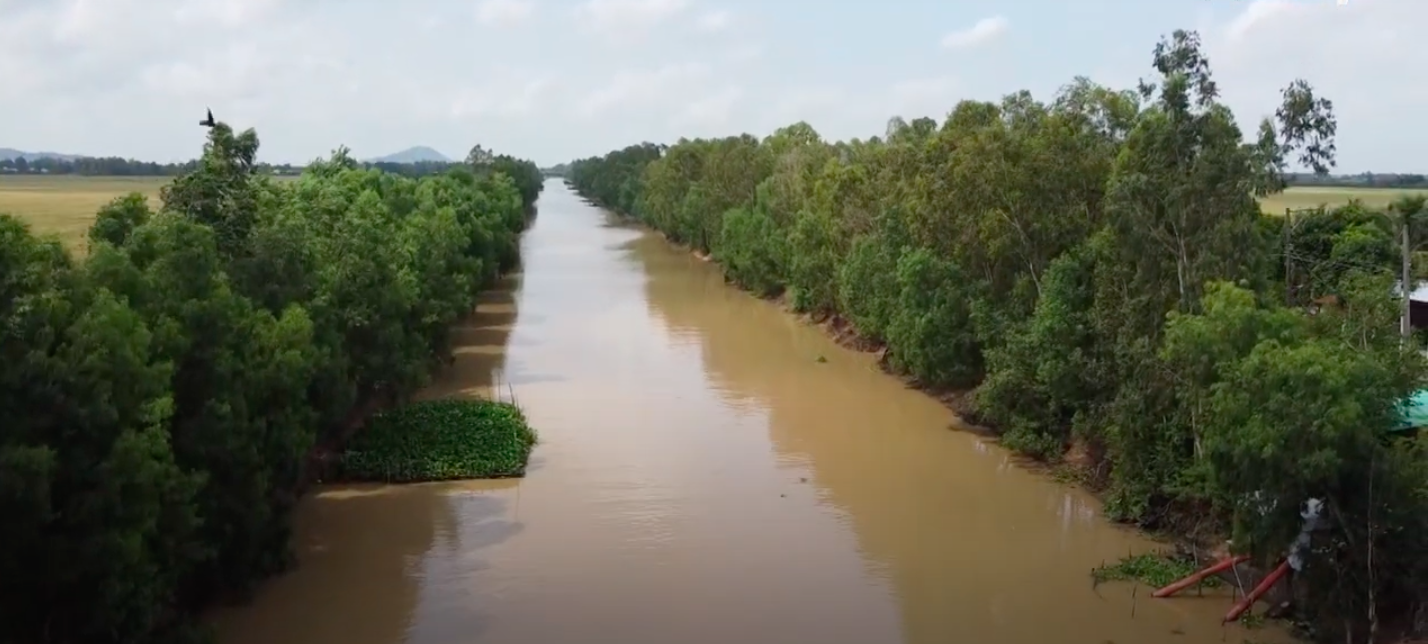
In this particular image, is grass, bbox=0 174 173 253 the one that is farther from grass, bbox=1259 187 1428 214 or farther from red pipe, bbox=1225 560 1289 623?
grass, bbox=1259 187 1428 214

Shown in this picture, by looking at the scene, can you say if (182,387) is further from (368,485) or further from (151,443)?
(368,485)

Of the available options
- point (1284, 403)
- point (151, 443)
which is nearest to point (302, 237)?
point (151, 443)

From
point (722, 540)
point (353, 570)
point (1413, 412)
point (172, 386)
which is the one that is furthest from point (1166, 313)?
point (172, 386)

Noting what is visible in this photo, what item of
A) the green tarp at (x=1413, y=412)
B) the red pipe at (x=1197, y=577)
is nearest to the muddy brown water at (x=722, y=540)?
the red pipe at (x=1197, y=577)

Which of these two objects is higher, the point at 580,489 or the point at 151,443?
the point at 151,443

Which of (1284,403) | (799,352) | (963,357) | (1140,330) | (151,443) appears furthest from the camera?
(799,352)

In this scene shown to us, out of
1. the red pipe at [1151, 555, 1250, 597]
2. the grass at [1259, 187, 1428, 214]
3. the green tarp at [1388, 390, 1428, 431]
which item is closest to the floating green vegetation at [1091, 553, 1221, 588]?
the red pipe at [1151, 555, 1250, 597]

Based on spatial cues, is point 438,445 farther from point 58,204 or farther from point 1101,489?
point 1101,489
